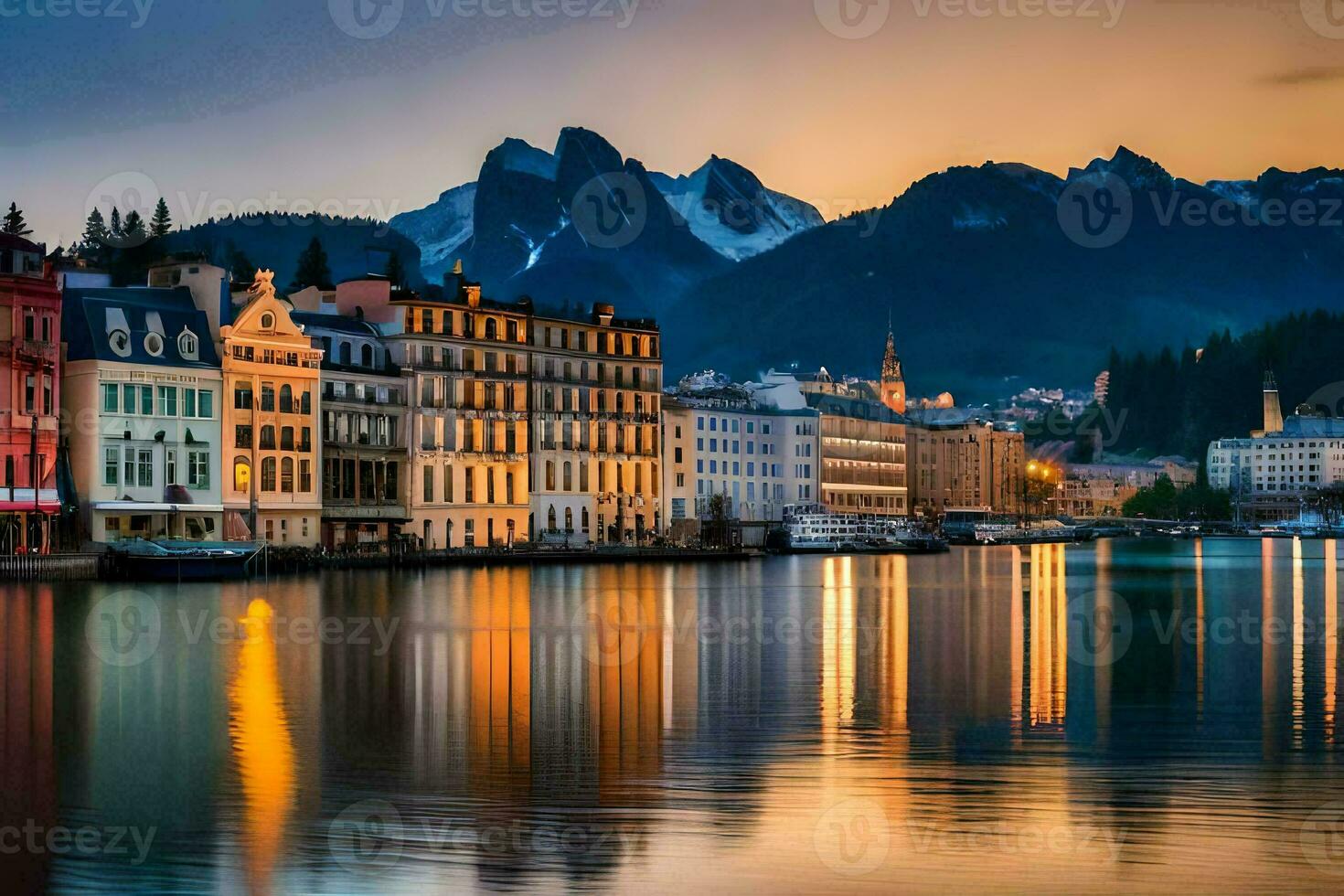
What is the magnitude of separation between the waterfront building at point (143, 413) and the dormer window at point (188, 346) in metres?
0.06

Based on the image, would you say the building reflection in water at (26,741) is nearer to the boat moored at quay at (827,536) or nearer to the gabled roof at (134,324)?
the gabled roof at (134,324)

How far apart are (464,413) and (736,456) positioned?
5013 centimetres

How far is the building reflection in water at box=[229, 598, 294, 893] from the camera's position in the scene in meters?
24.5

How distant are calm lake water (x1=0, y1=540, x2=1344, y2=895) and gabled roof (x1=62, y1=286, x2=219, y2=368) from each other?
40.3 meters

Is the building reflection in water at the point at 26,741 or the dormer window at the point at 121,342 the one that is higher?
the dormer window at the point at 121,342

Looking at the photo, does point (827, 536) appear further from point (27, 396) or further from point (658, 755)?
point (658, 755)

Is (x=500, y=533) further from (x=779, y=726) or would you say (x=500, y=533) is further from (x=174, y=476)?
(x=779, y=726)

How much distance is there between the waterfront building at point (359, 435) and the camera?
409 ft

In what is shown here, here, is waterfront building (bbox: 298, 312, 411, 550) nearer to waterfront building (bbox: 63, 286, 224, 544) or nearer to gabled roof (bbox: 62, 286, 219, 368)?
gabled roof (bbox: 62, 286, 219, 368)

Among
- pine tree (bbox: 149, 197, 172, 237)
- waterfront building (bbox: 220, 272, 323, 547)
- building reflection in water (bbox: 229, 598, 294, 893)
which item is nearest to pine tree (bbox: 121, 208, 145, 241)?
pine tree (bbox: 149, 197, 172, 237)

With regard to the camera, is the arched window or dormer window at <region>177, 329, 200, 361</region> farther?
the arched window

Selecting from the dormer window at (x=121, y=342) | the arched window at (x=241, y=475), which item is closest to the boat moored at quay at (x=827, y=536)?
the arched window at (x=241, y=475)

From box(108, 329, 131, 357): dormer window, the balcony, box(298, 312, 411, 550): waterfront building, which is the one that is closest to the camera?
the balcony

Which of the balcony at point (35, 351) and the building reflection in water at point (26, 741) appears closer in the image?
the building reflection in water at point (26, 741)
